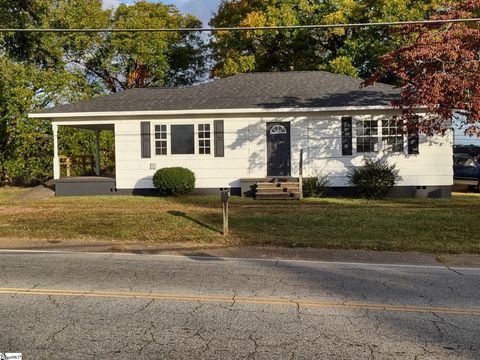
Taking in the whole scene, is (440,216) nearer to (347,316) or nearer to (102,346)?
(347,316)

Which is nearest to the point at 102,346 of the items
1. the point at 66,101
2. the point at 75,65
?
the point at 66,101

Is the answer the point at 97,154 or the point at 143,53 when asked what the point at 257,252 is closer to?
the point at 97,154

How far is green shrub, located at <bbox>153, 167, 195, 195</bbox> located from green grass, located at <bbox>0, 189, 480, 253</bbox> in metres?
1.45

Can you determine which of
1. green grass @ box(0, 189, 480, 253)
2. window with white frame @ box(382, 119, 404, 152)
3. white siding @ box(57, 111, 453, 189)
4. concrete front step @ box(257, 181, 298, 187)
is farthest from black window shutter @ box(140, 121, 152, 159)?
window with white frame @ box(382, 119, 404, 152)

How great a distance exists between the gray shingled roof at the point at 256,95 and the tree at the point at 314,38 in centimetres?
703

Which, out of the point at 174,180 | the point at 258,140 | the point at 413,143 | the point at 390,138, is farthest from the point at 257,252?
the point at 413,143

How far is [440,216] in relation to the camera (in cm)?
1347

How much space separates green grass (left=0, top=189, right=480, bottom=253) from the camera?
1088 cm

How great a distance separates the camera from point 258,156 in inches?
771

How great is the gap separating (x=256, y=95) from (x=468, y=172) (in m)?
9.83

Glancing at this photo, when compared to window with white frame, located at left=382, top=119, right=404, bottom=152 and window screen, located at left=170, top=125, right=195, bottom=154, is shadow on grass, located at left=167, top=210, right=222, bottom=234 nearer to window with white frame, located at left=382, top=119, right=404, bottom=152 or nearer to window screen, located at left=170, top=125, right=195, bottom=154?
window screen, located at left=170, top=125, right=195, bottom=154

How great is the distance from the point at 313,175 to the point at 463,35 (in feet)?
23.3

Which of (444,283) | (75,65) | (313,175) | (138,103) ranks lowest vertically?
(444,283)

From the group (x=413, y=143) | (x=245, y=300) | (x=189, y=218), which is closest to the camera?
(x=245, y=300)
